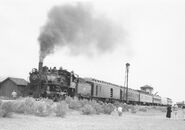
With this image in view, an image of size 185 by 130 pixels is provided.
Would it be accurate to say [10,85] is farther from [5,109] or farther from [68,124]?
[68,124]

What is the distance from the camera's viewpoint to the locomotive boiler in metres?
25.2

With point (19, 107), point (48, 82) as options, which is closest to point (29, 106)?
point (19, 107)

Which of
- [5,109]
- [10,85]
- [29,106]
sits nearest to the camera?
[5,109]

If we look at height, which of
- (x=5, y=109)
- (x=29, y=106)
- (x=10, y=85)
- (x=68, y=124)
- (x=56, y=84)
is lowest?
(x=68, y=124)

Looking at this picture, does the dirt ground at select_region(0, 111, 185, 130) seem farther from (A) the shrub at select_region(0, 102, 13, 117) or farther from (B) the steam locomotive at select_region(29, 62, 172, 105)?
(B) the steam locomotive at select_region(29, 62, 172, 105)

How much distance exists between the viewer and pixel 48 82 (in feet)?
83.5

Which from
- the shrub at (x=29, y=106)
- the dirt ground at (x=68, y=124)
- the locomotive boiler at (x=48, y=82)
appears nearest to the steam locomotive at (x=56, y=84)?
the locomotive boiler at (x=48, y=82)

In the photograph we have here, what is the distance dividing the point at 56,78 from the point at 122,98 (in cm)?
2425

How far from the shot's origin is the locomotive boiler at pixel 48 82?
25172 millimetres

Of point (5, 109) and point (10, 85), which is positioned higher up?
point (10, 85)

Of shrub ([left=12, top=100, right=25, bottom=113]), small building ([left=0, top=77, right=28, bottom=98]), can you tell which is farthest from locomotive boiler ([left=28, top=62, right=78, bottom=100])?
small building ([left=0, top=77, right=28, bottom=98])

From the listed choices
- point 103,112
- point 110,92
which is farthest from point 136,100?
point 103,112

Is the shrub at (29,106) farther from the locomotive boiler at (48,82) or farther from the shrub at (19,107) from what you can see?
the locomotive boiler at (48,82)

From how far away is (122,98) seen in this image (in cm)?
4847
